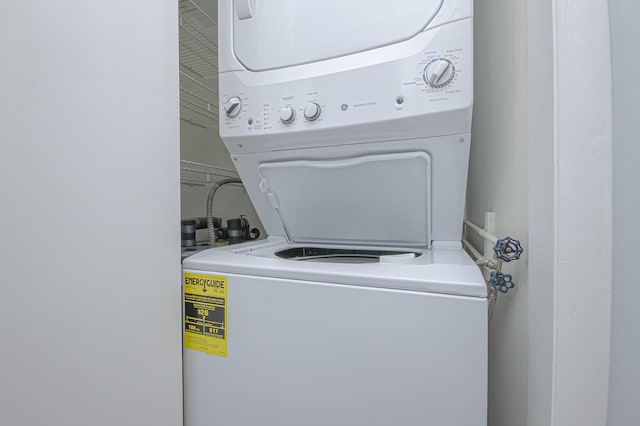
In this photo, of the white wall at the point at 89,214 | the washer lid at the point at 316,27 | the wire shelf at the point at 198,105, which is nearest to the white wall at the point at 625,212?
the washer lid at the point at 316,27

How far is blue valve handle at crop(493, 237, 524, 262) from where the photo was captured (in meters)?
0.71

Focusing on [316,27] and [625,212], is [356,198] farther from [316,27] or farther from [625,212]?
[625,212]

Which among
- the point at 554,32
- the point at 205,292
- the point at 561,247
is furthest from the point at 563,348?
the point at 205,292

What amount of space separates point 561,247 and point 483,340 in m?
0.32

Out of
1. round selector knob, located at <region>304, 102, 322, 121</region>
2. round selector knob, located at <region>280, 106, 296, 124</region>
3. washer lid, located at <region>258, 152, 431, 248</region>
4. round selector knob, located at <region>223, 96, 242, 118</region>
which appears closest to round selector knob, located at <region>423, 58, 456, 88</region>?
washer lid, located at <region>258, 152, 431, 248</region>

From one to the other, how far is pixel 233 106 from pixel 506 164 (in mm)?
1048

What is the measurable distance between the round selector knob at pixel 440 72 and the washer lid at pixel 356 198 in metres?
0.25

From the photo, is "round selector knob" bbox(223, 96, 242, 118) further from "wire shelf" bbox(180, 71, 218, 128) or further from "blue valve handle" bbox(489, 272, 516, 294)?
"blue valve handle" bbox(489, 272, 516, 294)

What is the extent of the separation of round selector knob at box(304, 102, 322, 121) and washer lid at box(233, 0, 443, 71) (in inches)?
7.1

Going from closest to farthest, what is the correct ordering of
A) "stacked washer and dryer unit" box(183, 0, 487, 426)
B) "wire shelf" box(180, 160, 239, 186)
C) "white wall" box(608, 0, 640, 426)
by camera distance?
"white wall" box(608, 0, 640, 426)
"stacked washer and dryer unit" box(183, 0, 487, 426)
"wire shelf" box(180, 160, 239, 186)

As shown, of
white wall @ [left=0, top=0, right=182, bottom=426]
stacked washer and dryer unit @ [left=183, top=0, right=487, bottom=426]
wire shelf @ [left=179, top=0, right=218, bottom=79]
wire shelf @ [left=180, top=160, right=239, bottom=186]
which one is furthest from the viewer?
wire shelf @ [left=180, top=160, right=239, bottom=186]

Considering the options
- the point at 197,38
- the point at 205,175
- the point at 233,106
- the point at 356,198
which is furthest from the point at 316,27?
the point at 205,175

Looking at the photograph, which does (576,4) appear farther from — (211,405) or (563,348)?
(211,405)

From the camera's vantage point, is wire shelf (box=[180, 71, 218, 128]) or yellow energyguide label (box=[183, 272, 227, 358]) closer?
yellow energyguide label (box=[183, 272, 227, 358])
